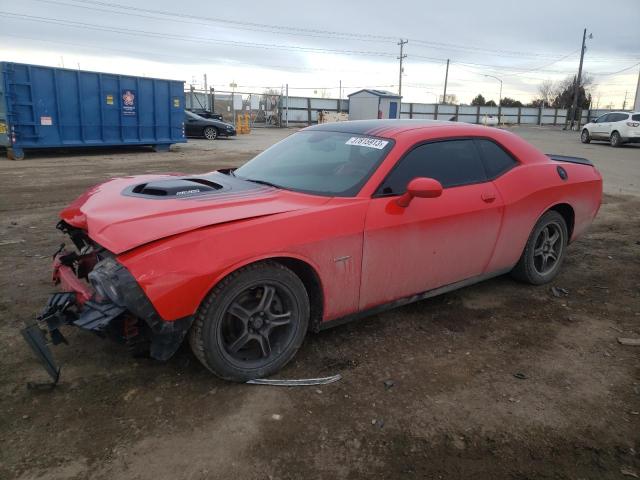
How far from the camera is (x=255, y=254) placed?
2.66 m

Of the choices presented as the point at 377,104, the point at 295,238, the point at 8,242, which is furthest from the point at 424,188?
the point at 377,104

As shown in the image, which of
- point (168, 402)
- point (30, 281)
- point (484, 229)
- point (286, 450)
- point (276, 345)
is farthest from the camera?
point (30, 281)

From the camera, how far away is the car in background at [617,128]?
70.9ft

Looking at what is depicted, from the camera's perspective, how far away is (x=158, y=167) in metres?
12.7

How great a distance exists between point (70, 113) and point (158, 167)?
178 inches

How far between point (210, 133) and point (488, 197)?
21453 mm

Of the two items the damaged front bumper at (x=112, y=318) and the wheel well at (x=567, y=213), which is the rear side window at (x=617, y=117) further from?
the damaged front bumper at (x=112, y=318)

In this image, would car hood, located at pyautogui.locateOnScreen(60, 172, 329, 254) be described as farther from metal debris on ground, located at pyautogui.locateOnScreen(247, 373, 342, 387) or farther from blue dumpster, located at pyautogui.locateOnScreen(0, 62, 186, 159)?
blue dumpster, located at pyautogui.locateOnScreen(0, 62, 186, 159)

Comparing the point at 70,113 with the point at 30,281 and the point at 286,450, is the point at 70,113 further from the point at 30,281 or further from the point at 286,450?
the point at 286,450

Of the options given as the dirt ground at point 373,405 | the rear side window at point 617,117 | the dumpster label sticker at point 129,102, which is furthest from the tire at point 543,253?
the rear side window at point 617,117

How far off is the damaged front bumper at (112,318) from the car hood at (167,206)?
7.2 inches

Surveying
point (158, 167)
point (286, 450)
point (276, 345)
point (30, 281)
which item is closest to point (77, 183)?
point (158, 167)

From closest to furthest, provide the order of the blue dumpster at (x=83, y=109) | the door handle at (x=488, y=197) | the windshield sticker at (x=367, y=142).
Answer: the windshield sticker at (x=367, y=142)
the door handle at (x=488, y=197)
the blue dumpster at (x=83, y=109)

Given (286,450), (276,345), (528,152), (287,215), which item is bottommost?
(286,450)
